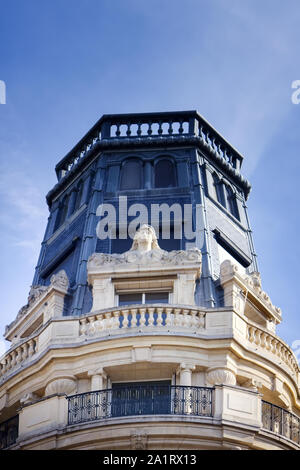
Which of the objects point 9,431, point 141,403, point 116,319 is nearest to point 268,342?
point 116,319

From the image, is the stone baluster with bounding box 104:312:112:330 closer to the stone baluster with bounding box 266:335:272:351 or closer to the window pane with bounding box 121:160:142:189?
the stone baluster with bounding box 266:335:272:351

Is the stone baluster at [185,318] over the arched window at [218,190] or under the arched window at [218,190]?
under

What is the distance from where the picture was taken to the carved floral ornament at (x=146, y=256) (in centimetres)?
2922

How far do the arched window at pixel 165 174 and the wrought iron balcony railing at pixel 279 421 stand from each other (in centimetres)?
958

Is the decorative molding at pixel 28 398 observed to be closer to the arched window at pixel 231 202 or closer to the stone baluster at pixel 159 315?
the stone baluster at pixel 159 315

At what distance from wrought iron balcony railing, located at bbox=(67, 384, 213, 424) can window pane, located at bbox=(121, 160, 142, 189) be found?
9.35 meters

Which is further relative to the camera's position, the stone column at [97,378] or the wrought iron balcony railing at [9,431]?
the wrought iron balcony railing at [9,431]

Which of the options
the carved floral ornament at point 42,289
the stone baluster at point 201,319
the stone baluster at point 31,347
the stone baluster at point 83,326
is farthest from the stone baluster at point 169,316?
the stone baluster at point 31,347

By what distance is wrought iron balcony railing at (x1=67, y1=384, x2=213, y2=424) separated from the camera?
2542 cm

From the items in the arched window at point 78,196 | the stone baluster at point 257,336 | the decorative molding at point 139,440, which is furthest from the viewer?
the arched window at point 78,196
